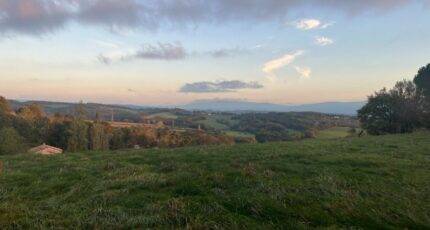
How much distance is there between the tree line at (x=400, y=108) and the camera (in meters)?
59.5

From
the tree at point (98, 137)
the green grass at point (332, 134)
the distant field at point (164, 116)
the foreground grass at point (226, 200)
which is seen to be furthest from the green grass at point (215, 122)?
the foreground grass at point (226, 200)

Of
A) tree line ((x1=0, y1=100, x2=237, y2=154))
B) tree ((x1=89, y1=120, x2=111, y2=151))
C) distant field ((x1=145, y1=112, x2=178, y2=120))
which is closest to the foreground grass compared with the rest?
tree line ((x1=0, y1=100, x2=237, y2=154))

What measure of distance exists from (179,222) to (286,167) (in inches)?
267

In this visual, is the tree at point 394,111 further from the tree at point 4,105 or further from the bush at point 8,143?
the tree at point 4,105

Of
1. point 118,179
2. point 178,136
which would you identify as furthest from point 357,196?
point 178,136

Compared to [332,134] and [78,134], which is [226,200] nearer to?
[78,134]

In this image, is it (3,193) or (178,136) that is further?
(178,136)

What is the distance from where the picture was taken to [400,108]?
2411 inches

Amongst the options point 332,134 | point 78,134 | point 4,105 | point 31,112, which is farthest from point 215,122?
point 4,105

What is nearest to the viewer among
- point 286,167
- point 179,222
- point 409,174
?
point 179,222

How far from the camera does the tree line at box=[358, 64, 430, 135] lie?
59500 mm

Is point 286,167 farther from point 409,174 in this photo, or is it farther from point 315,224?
point 315,224

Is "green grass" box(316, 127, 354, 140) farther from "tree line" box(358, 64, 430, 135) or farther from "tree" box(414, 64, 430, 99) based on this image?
"tree" box(414, 64, 430, 99)

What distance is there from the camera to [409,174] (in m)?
11.6
